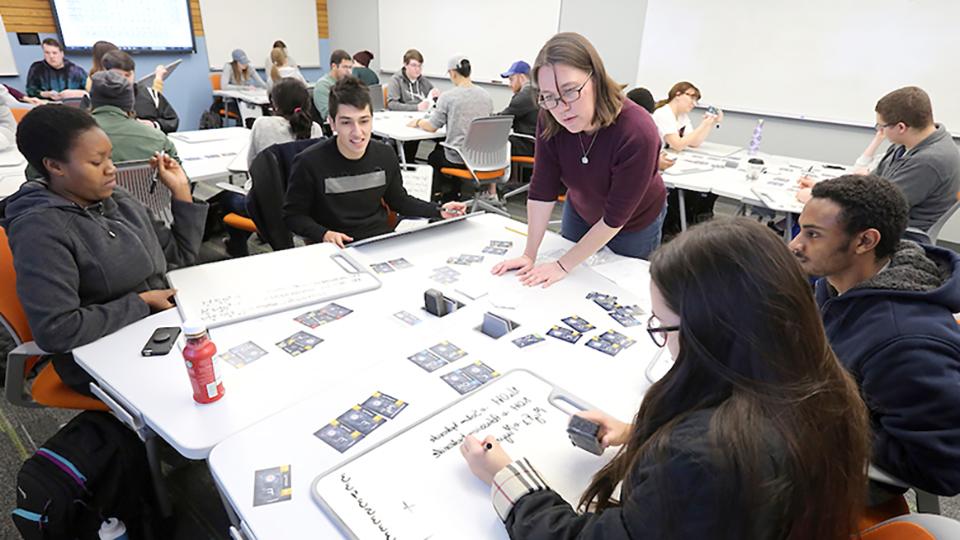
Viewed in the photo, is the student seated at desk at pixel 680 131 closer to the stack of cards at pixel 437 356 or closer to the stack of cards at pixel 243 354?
the stack of cards at pixel 437 356

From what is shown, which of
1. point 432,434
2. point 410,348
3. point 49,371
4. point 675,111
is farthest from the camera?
point 675,111

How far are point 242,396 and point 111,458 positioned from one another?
522 mm

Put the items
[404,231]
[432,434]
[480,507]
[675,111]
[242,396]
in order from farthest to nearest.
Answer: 1. [675,111]
2. [404,231]
3. [242,396]
4. [432,434]
5. [480,507]

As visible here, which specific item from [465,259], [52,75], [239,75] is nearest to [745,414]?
[465,259]

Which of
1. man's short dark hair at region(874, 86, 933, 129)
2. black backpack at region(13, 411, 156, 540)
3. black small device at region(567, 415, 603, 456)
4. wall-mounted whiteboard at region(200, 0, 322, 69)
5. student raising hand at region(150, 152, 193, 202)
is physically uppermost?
wall-mounted whiteboard at region(200, 0, 322, 69)

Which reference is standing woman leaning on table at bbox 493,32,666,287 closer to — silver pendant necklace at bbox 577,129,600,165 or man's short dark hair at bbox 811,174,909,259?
silver pendant necklace at bbox 577,129,600,165

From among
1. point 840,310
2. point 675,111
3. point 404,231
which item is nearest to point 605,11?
point 675,111

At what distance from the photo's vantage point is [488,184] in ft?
14.1

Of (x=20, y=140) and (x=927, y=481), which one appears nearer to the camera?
(x=927, y=481)

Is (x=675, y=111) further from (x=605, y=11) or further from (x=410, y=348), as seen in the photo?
(x=410, y=348)

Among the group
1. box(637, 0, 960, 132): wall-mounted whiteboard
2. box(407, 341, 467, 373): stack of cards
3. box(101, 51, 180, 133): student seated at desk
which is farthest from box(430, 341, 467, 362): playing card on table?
box(637, 0, 960, 132): wall-mounted whiteboard

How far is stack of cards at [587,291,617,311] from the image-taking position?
1.56 m

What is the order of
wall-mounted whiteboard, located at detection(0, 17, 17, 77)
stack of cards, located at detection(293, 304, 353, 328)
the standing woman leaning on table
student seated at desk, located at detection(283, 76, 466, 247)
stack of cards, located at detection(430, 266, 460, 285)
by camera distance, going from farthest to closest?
wall-mounted whiteboard, located at detection(0, 17, 17, 77), student seated at desk, located at detection(283, 76, 466, 247), stack of cards, located at detection(430, 266, 460, 285), the standing woman leaning on table, stack of cards, located at detection(293, 304, 353, 328)

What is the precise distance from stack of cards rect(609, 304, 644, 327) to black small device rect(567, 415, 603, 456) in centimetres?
56
